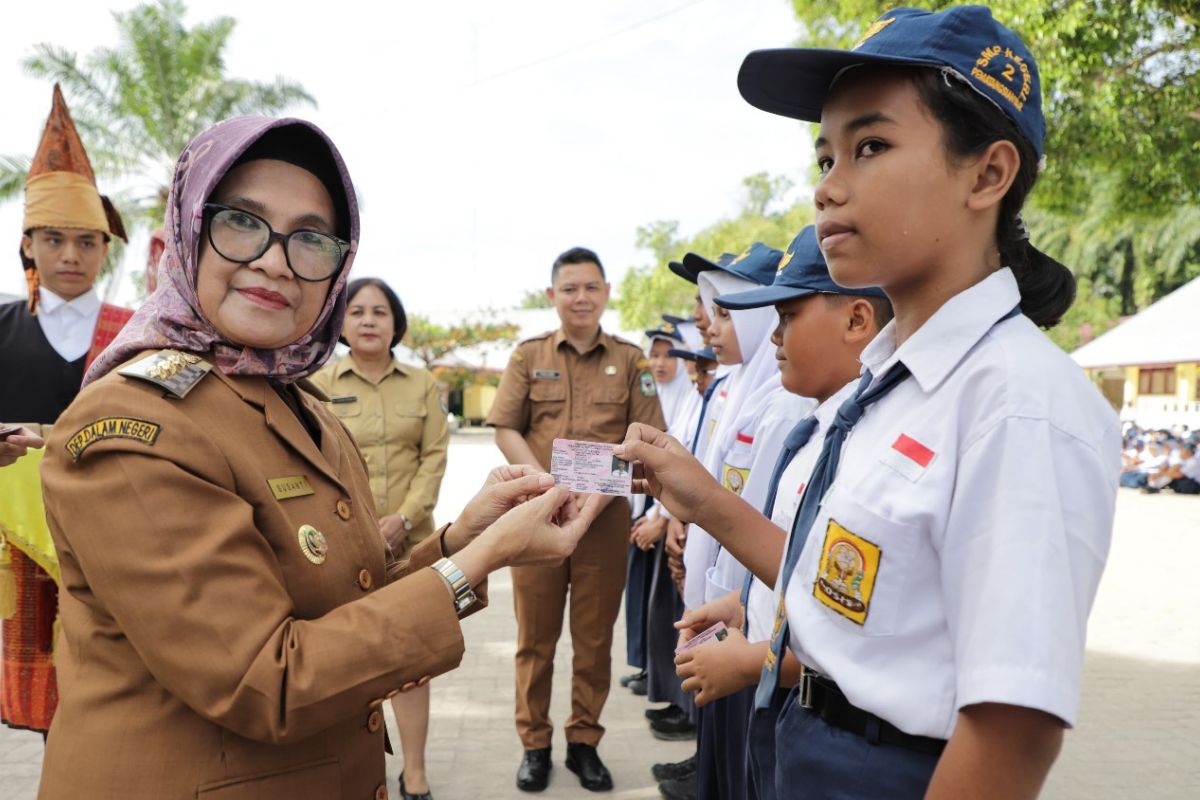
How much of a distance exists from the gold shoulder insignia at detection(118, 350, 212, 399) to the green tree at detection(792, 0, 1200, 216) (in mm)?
8278

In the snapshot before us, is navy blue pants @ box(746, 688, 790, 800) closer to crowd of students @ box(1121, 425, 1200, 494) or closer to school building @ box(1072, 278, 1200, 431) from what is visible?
crowd of students @ box(1121, 425, 1200, 494)

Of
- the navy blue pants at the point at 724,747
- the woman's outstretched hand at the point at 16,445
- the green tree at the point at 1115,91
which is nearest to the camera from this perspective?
the woman's outstretched hand at the point at 16,445

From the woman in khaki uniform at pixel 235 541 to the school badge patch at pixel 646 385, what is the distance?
9.59 ft

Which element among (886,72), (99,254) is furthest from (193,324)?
(99,254)

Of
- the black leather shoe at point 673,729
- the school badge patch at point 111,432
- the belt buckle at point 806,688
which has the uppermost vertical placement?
the school badge patch at point 111,432

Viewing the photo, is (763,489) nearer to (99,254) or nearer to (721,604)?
(721,604)

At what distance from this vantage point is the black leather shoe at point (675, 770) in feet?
13.8

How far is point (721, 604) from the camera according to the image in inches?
96.6

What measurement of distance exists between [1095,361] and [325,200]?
996 inches

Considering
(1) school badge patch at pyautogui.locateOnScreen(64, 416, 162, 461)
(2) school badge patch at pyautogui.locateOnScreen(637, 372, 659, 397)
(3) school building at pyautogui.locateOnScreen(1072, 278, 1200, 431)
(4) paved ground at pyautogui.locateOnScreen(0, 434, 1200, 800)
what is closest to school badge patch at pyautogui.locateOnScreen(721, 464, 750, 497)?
(2) school badge patch at pyautogui.locateOnScreen(637, 372, 659, 397)

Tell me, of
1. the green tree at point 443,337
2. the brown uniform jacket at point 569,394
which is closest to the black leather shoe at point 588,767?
the brown uniform jacket at point 569,394

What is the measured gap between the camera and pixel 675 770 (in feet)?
13.9

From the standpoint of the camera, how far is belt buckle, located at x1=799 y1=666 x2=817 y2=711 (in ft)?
5.05

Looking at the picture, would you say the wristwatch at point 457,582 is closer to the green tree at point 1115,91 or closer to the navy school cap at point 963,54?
the navy school cap at point 963,54
